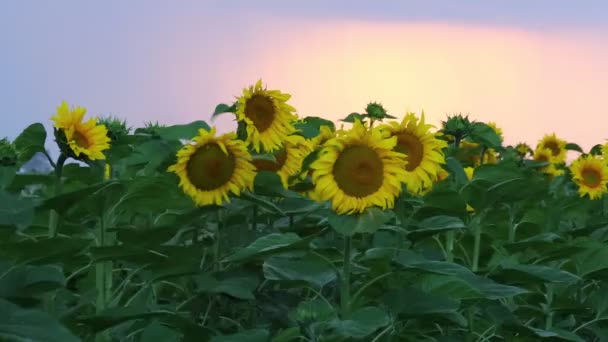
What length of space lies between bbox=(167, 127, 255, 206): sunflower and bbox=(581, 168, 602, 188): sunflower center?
3.34 meters

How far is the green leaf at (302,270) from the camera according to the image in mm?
3041

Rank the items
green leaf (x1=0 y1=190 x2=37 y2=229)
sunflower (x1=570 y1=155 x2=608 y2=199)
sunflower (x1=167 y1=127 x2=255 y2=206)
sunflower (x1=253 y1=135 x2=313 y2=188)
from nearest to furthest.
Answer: green leaf (x1=0 y1=190 x2=37 y2=229), sunflower (x1=167 y1=127 x2=255 y2=206), sunflower (x1=253 y1=135 x2=313 y2=188), sunflower (x1=570 y1=155 x2=608 y2=199)

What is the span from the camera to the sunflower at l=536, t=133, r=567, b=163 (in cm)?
830

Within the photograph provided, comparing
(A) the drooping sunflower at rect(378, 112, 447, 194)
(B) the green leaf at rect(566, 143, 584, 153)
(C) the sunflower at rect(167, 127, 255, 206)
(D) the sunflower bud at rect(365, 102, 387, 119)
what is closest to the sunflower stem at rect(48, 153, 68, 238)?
(C) the sunflower at rect(167, 127, 255, 206)

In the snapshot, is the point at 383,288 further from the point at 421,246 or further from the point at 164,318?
the point at 421,246

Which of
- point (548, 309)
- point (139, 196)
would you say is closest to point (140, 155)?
point (139, 196)

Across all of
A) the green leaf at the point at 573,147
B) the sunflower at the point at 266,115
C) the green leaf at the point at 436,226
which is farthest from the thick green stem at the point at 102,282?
the green leaf at the point at 573,147

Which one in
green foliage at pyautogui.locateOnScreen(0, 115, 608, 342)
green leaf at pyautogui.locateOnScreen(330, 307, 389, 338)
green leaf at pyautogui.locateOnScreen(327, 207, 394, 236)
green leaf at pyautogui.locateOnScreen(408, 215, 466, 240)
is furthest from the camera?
green leaf at pyautogui.locateOnScreen(408, 215, 466, 240)

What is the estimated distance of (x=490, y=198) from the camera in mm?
3656

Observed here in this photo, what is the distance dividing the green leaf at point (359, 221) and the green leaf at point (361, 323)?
0.78 feet

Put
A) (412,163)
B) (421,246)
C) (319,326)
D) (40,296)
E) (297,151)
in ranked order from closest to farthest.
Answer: (319,326) < (40,296) < (412,163) < (297,151) < (421,246)

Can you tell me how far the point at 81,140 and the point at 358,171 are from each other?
0.85 m

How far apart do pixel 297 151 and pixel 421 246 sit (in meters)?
0.85

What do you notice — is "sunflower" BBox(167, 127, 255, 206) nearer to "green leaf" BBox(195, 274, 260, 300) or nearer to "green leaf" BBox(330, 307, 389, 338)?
"green leaf" BBox(195, 274, 260, 300)
